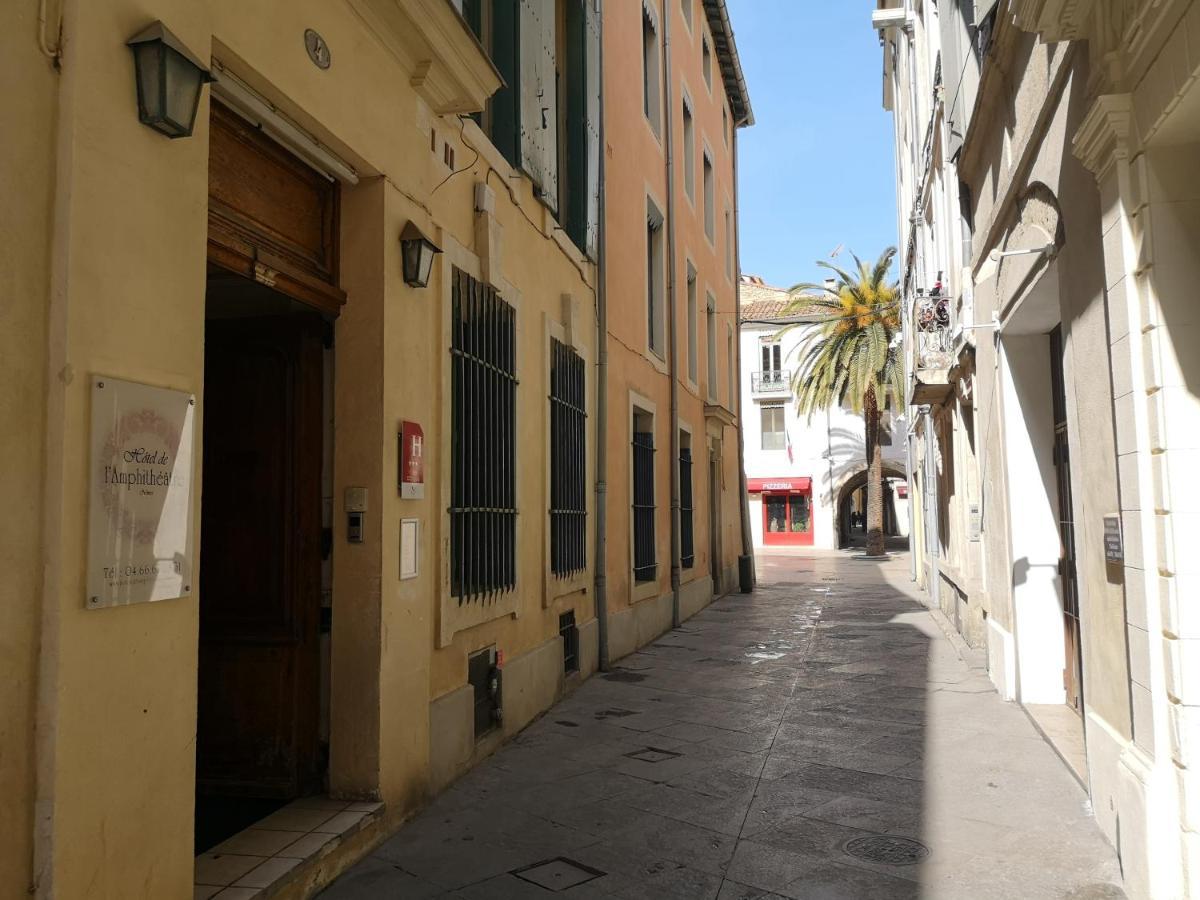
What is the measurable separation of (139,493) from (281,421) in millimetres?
1959

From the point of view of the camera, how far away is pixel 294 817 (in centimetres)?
437

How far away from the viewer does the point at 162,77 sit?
300 cm

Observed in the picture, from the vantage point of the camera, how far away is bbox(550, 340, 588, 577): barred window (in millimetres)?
7992

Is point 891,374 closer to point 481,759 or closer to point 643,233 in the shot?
point 643,233

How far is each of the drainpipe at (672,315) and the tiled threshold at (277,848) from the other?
886 cm

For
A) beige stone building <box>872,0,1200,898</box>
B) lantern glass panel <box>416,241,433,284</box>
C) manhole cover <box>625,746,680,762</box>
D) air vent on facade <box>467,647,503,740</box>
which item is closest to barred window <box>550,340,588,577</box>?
air vent on facade <box>467,647,503,740</box>

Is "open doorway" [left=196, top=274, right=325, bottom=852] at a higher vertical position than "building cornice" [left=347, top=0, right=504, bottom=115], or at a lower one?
lower

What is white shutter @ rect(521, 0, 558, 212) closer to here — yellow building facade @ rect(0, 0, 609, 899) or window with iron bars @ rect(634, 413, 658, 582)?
yellow building facade @ rect(0, 0, 609, 899)

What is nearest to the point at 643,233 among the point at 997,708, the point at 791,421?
the point at 997,708

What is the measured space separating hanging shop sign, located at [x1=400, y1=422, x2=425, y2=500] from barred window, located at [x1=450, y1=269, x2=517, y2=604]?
24.2 inches

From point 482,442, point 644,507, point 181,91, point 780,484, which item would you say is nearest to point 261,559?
point 482,442

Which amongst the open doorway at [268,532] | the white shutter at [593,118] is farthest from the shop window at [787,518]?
the open doorway at [268,532]

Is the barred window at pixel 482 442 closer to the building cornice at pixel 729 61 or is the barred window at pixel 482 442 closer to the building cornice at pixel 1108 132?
the building cornice at pixel 1108 132

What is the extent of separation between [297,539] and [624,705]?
3841 millimetres
